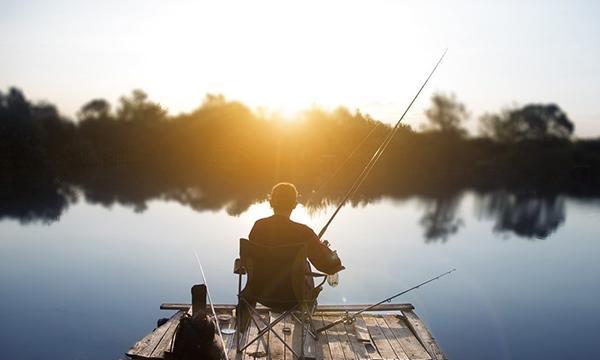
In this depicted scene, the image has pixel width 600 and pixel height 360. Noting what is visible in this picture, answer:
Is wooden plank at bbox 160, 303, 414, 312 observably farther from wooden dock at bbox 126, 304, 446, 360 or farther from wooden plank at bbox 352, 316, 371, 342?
wooden plank at bbox 352, 316, 371, 342

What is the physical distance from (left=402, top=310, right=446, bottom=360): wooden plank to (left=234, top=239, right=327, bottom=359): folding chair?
3.82 feet

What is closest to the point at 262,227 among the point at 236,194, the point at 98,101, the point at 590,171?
the point at 236,194

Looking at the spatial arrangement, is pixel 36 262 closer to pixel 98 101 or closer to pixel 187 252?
pixel 187 252

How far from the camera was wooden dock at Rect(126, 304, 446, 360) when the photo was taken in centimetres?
423

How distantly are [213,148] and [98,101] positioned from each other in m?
9.50

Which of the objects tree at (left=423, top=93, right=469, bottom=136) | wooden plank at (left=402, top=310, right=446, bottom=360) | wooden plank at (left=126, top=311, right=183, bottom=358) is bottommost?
wooden plank at (left=402, top=310, right=446, bottom=360)

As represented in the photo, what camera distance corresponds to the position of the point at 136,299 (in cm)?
830

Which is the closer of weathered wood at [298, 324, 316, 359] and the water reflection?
weathered wood at [298, 324, 316, 359]

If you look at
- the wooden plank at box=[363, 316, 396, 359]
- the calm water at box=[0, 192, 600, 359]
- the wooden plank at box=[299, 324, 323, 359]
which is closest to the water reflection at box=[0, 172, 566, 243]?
the calm water at box=[0, 192, 600, 359]

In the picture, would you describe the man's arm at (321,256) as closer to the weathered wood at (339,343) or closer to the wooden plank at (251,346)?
the weathered wood at (339,343)

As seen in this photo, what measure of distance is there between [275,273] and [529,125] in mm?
52367

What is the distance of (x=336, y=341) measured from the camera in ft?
14.9

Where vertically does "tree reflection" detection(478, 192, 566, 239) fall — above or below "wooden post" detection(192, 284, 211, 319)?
above

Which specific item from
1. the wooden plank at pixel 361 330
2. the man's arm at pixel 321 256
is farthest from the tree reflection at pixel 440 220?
the man's arm at pixel 321 256
